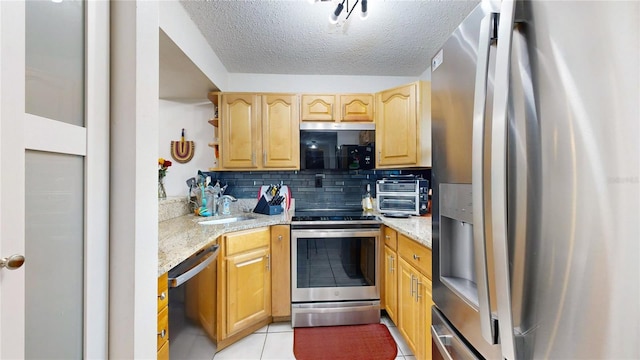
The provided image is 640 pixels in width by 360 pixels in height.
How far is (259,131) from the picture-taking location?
245 cm

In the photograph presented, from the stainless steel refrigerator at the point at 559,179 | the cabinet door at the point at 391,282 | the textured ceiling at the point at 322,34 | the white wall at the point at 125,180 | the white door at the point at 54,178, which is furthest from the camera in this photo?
the cabinet door at the point at 391,282

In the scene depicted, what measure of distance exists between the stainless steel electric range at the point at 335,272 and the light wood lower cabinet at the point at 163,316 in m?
1.13

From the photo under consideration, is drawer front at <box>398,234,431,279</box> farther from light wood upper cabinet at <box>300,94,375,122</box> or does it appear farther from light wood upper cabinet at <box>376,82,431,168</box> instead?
light wood upper cabinet at <box>300,94,375,122</box>

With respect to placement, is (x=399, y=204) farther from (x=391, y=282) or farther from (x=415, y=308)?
(x=415, y=308)

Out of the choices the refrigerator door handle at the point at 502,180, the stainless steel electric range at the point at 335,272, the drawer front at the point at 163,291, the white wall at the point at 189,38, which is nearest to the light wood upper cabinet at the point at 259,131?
the white wall at the point at 189,38

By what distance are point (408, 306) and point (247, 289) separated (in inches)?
46.1

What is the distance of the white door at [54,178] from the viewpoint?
1.60 ft

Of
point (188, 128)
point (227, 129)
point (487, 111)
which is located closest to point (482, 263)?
point (487, 111)

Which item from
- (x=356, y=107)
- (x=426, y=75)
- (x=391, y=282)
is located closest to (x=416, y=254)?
(x=391, y=282)

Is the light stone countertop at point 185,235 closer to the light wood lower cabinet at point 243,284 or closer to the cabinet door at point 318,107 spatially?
the light wood lower cabinet at point 243,284

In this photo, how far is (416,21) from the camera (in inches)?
72.7

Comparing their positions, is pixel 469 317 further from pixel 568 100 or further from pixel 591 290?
pixel 568 100

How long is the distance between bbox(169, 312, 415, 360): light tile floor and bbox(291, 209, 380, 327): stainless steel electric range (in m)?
0.18

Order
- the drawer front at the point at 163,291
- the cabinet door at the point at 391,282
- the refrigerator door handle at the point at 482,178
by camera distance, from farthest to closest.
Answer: the cabinet door at the point at 391,282
the drawer front at the point at 163,291
the refrigerator door handle at the point at 482,178
